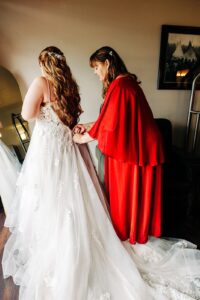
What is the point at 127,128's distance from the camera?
1223mm

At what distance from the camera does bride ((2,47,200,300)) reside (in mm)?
1220

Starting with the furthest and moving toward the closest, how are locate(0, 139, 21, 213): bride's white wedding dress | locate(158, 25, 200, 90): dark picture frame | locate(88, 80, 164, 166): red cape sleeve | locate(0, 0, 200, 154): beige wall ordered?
locate(158, 25, 200, 90): dark picture frame < locate(0, 0, 200, 154): beige wall < locate(0, 139, 21, 213): bride's white wedding dress < locate(88, 80, 164, 166): red cape sleeve

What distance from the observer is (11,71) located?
1.96 m

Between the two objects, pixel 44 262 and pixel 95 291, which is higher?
pixel 44 262

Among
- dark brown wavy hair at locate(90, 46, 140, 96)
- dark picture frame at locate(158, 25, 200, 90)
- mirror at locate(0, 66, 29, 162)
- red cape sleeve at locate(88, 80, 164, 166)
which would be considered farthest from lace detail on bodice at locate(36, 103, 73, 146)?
dark picture frame at locate(158, 25, 200, 90)

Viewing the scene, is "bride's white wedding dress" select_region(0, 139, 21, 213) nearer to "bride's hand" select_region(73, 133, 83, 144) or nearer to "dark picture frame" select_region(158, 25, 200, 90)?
"bride's hand" select_region(73, 133, 83, 144)

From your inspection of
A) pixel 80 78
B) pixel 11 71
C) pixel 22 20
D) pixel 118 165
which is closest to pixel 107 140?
pixel 118 165

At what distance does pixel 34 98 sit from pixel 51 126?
0.19 meters

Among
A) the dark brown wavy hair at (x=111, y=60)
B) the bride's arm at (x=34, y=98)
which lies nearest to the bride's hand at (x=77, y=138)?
the bride's arm at (x=34, y=98)

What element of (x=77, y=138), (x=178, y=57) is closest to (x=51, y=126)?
(x=77, y=138)

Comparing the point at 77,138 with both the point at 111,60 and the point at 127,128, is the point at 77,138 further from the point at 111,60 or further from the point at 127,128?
the point at 111,60

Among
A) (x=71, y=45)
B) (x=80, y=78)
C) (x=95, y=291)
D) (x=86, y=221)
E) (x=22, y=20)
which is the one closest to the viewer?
(x=95, y=291)

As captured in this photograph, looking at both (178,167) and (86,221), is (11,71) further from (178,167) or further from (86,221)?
(178,167)

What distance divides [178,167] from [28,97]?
154cm
